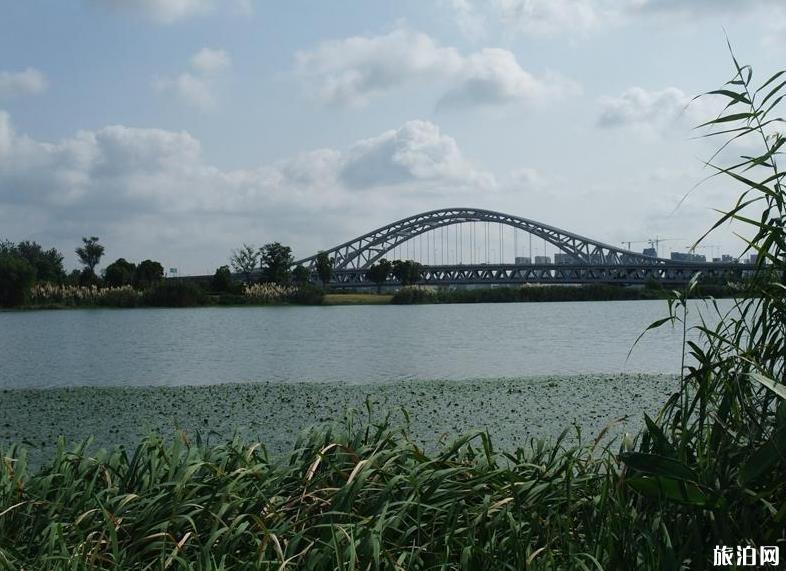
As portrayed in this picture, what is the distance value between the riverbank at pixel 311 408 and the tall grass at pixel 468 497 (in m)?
2.78

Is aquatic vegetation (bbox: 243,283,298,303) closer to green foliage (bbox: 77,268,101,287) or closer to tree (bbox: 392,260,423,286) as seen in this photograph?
green foliage (bbox: 77,268,101,287)

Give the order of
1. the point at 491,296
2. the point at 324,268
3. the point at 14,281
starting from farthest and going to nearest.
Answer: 1. the point at 324,268
2. the point at 491,296
3. the point at 14,281

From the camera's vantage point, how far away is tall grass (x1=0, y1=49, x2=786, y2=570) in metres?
2.43

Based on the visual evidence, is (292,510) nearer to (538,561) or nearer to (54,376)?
(538,561)

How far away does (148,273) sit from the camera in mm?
57000

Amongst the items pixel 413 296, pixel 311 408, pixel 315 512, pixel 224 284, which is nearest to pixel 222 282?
pixel 224 284

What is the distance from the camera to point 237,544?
120 inches

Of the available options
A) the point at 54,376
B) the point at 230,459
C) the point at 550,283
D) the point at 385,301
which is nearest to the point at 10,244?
the point at 385,301

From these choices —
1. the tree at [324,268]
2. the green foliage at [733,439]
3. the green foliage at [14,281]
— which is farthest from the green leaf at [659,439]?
the tree at [324,268]

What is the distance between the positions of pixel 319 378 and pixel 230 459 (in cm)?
980

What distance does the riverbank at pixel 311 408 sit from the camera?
765 centimetres

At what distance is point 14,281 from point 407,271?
38566 millimetres

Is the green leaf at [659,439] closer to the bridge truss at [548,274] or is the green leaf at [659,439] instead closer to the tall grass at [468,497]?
the tall grass at [468,497]

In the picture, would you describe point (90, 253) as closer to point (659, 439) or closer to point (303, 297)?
point (303, 297)
